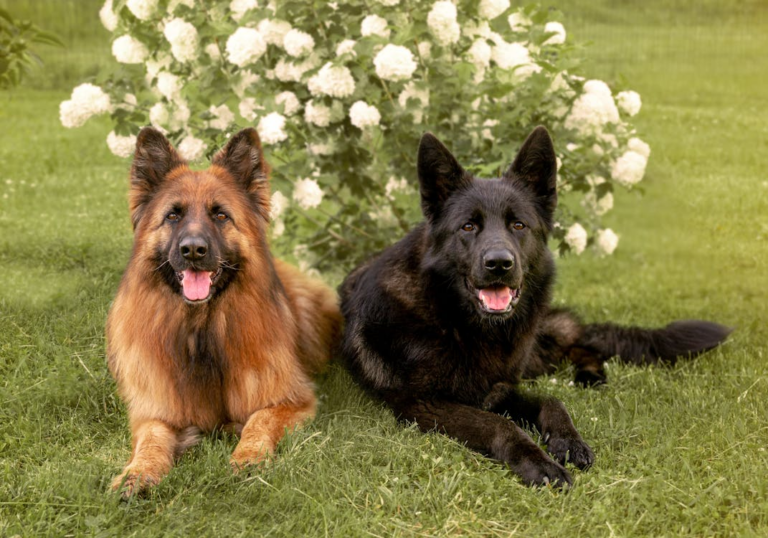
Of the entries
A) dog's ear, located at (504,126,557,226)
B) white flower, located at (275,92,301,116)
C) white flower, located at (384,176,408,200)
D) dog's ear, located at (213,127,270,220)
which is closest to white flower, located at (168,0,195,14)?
white flower, located at (275,92,301,116)

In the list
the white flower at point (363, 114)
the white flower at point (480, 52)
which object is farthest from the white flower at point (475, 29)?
the white flower at point (363, 114)

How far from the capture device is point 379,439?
3.76 m

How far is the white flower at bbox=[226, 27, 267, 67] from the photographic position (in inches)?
208

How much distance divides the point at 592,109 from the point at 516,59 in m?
0.66

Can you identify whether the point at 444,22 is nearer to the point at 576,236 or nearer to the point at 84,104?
the point at 576,236

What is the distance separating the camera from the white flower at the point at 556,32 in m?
5.65

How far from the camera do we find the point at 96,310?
5.10m

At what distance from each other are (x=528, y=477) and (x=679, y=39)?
36.9 feet

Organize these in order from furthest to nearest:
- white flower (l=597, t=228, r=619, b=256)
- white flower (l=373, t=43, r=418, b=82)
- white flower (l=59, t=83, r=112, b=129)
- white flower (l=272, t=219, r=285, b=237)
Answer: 1. white flower (l=272, t=219, r=285, b=237)
2. white flower (l=597, t=228, r=619, b=256)
3. white flower (l=59, t=83, r=112, b=129)
4. white flower (l=373, t=43, r=418, b=82)

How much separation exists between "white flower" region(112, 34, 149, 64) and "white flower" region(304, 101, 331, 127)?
54.0 inches

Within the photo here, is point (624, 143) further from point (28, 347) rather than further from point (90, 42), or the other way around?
point (90, 42)

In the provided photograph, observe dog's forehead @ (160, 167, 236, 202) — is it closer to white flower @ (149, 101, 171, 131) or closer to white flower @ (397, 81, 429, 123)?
white flower @ (397, 81, 429, 123)

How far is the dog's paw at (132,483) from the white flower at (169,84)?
11.1 feet

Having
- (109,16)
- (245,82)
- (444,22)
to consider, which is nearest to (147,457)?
(245,82)
